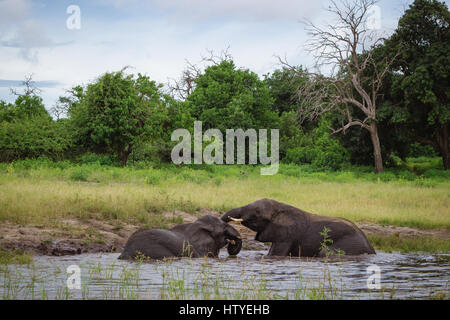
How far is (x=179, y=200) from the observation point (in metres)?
18.2

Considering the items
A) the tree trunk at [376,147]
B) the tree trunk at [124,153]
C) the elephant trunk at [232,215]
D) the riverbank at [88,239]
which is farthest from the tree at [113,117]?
the elephant trunk at [232,215]

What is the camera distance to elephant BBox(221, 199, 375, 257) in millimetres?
11250

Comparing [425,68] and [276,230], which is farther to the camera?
[425,68]

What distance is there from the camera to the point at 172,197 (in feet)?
61.8

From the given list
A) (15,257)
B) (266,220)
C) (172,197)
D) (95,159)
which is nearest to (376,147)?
(95,159)

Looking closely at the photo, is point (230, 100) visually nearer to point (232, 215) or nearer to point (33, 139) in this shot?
point (33, 139)

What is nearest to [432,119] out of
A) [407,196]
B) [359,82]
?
[359,82]

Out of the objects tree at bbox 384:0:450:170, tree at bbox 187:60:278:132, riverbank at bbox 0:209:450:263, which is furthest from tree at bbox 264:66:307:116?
riverbank at bbox 0:209:450:263

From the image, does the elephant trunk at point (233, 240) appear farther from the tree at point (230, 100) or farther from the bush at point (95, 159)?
the tree at point (230, 100)

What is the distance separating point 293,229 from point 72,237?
489 centimetres

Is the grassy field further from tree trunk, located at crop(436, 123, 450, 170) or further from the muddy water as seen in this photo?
tree trunk, located at crop(436, 123, 450, 170)

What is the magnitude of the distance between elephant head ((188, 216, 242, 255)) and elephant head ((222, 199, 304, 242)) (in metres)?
0.24

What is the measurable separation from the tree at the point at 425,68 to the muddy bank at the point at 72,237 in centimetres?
2009

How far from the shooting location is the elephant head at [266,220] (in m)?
11.5
